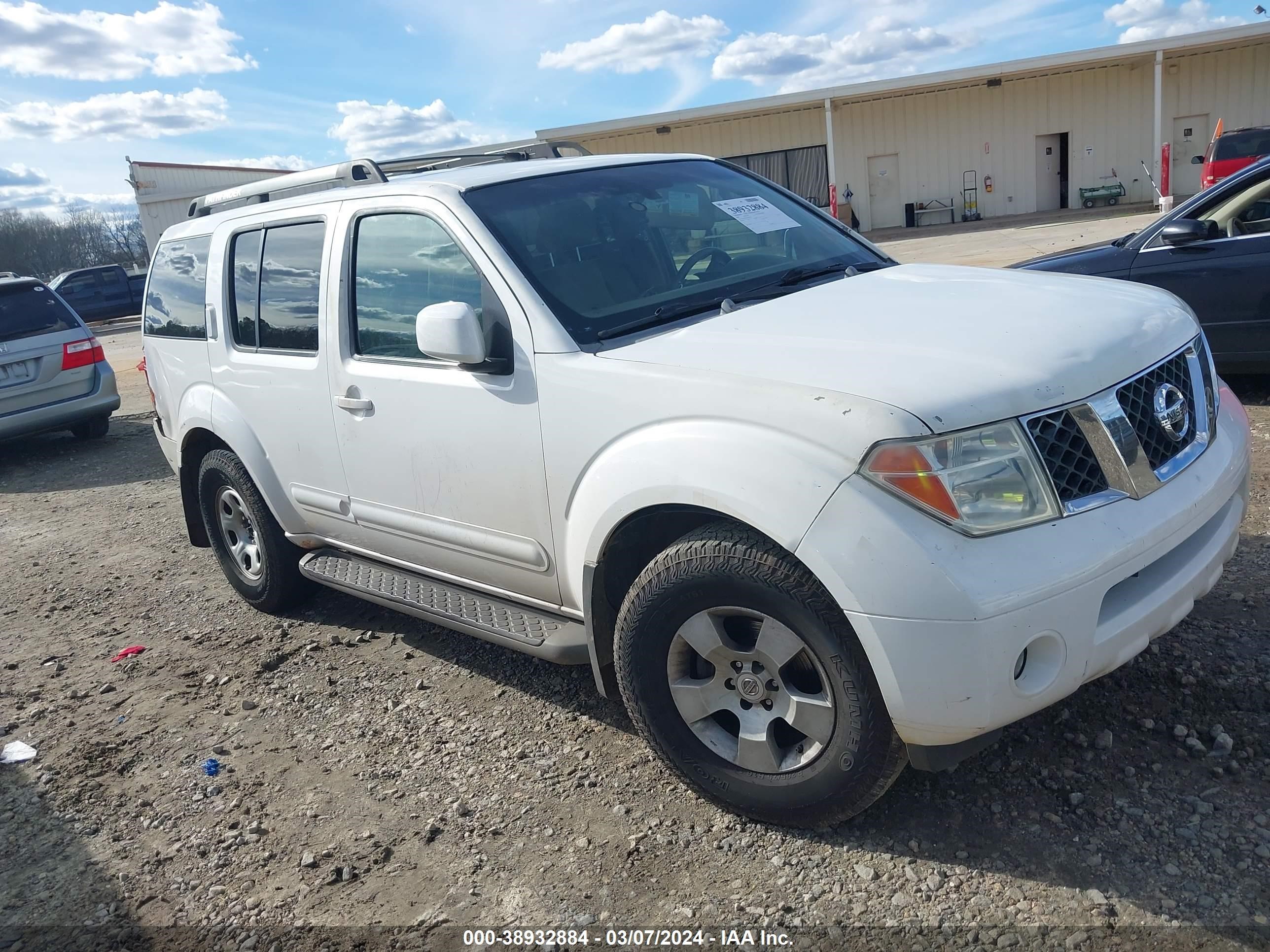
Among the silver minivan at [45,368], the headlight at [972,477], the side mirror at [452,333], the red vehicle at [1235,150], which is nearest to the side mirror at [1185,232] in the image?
the headlight at [972,477]

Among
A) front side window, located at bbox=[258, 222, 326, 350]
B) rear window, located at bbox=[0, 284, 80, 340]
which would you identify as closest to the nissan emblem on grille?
front side window, located at bbox=[258, 222, 326, 350]

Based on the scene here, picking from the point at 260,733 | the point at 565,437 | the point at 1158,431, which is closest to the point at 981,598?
the point at 1158,431

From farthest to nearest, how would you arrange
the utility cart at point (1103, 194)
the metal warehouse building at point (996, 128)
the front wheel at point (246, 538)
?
the utility cart at point (1103, 194) → the metal warehouse building at point (996, 128) → the front wheel at point (246, 538)

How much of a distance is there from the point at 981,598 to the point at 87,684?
399 cm

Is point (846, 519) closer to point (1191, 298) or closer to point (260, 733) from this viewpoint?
point (260, 733)

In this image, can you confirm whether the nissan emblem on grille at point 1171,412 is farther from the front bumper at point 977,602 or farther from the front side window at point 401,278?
the front side window at point 401,278

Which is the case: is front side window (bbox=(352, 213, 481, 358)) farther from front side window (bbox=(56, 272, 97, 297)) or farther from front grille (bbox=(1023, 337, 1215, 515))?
front side window (bbox=(56, 272, 97, 297))

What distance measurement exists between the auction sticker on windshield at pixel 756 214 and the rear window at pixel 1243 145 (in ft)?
65.9

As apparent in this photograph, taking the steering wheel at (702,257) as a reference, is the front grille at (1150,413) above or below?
below

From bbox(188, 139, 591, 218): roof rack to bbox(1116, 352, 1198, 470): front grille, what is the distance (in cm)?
254

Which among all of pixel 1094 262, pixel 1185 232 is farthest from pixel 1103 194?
pixel 1185 232

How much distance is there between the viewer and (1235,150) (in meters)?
20.1

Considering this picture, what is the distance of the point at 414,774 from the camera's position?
3.40 metres

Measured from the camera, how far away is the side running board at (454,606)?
319 cm
